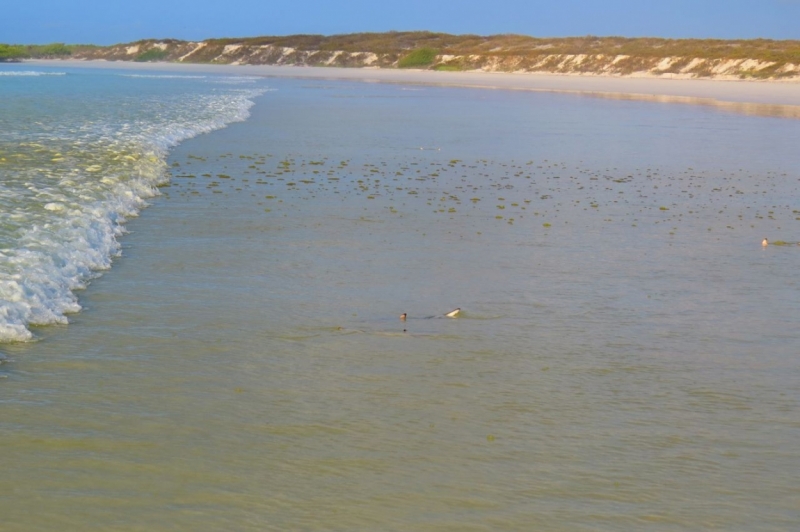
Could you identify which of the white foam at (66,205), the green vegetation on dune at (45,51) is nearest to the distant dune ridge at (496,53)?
the green vegetation on dune at (45,51)

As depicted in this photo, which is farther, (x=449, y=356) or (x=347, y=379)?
(x=449, y=356)

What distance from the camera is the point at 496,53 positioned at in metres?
93.6

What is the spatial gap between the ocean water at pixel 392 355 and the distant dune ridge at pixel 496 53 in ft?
179

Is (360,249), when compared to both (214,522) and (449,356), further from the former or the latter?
(214,522)

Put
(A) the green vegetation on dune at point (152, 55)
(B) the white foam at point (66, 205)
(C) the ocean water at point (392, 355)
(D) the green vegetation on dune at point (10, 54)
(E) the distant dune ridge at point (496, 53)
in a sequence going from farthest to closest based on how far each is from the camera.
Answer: (A) the green vegetation on dune at point (152, 55) < (D) the green vegetation on dune at point (10, 54) < (E) the distant dune ridge at point (496, 53) < (B) the white foam at point (66, 205) < (C) the ocean water at point (392, 355)

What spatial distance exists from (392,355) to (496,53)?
90.9 meters

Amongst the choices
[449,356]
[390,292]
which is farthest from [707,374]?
[390,292]

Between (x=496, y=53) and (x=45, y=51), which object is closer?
(x=496, y=53)

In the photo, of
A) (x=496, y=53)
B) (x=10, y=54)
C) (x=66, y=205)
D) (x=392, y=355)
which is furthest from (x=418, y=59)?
(x=392, y=355)

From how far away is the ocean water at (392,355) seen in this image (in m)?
3.97

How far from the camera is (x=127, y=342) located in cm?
597

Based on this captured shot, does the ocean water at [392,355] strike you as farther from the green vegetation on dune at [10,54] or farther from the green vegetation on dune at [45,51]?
the green vegetation on dune at [45,51]

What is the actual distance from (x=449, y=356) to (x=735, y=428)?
182cm

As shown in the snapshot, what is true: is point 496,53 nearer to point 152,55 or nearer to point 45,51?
point 152,55
